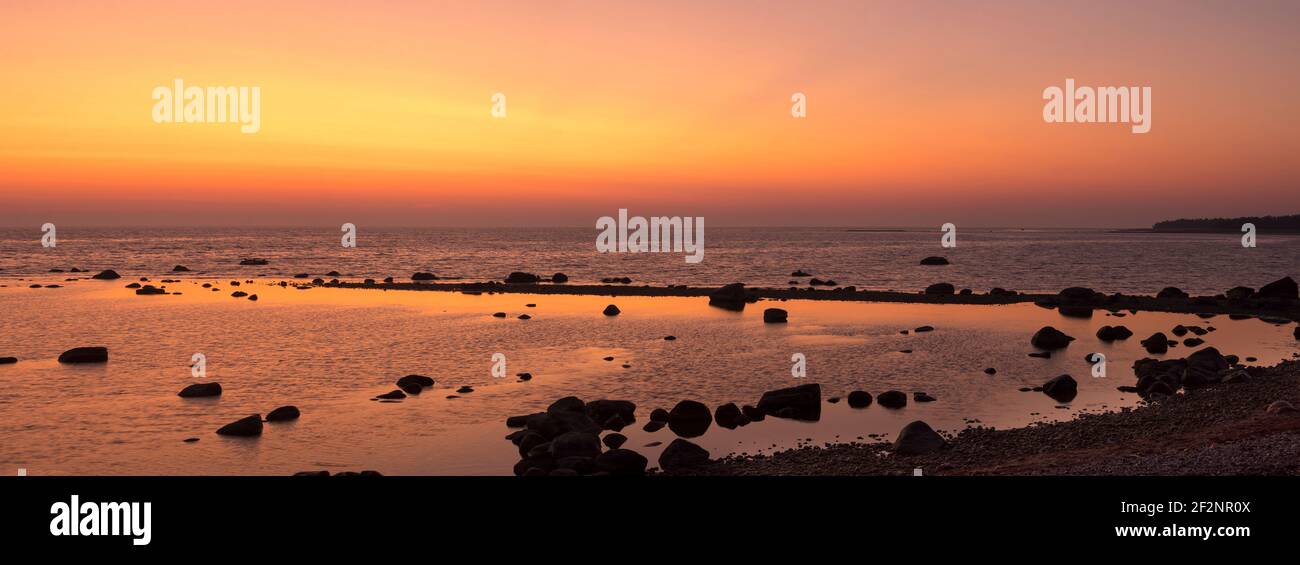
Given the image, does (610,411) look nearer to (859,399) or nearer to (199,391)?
(859,399)

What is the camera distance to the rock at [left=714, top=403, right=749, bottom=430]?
23531 millimetres

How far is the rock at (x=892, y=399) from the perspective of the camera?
25.6 metres

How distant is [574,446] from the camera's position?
1900 cm

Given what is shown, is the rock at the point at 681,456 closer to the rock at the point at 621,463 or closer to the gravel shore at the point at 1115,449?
the gravel shore at the point at 1115,449

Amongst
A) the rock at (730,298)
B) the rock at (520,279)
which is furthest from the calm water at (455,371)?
the rock at (520,279)

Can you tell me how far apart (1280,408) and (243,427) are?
27310mm

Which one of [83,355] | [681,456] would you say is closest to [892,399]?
[681,456]

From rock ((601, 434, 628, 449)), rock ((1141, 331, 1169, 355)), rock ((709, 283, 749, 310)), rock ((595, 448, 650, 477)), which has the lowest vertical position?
rock ((601, 434, 628, 449))

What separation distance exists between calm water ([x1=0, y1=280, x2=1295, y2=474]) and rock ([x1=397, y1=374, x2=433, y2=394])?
4.01 ft

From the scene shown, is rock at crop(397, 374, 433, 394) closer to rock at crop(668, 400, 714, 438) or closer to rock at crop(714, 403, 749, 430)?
rock at crop(668, 400, 714, 438)

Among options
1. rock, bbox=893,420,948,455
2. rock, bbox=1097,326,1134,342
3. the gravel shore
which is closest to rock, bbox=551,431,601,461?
the gravel shore
